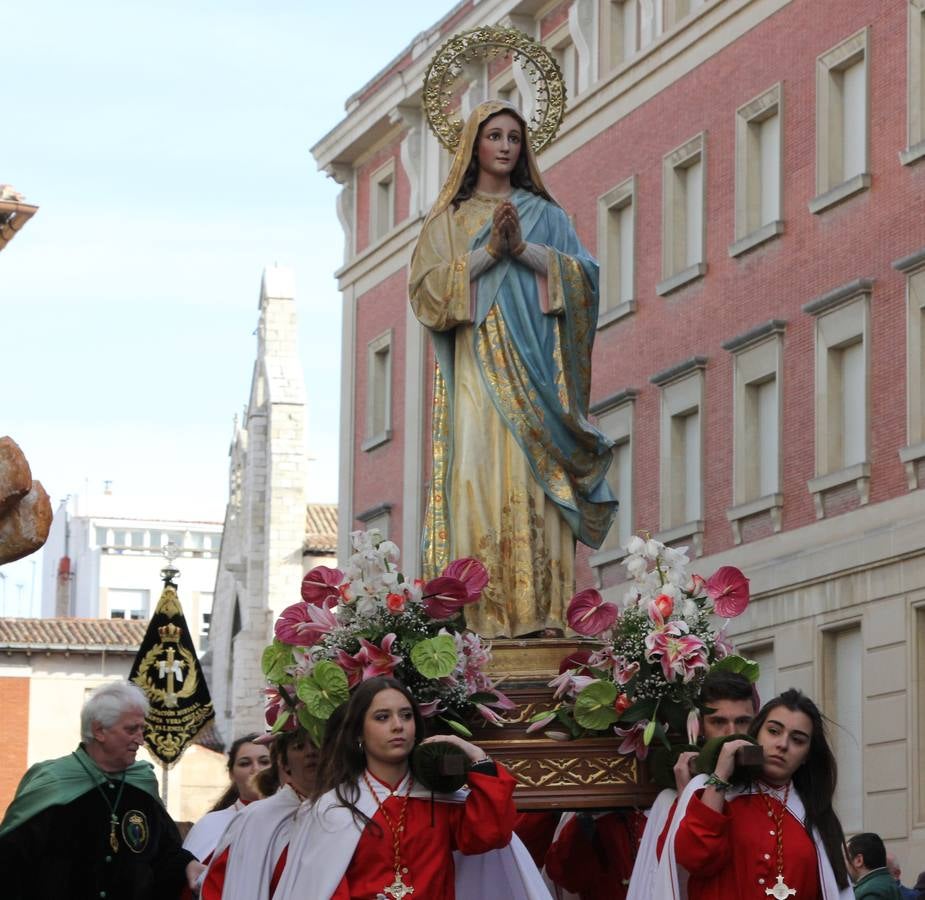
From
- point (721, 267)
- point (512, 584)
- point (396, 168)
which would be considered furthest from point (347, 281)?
point (512, 584)

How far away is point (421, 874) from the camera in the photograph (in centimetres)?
1007

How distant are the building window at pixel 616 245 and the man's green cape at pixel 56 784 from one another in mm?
24724

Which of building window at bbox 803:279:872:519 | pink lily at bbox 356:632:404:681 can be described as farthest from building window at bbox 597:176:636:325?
pink lily at bbox 356:632:404:681

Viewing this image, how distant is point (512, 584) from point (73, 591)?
103 meters

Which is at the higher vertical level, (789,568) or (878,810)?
(789,568)

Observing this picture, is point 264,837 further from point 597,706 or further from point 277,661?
point 597,706

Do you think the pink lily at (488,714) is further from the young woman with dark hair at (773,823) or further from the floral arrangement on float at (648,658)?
the young woman with dark hair at (773,823)

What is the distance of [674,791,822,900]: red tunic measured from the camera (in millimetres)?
10156

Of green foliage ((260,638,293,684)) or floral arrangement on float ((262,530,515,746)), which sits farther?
green foliage ((260,638,293,684))

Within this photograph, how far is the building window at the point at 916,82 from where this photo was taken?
29.0 metres

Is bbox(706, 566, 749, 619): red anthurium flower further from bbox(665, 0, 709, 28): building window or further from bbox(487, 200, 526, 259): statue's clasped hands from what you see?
bbox(665, 0, 709, 28): building window

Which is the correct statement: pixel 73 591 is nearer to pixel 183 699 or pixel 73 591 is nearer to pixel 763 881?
pixel 183 699

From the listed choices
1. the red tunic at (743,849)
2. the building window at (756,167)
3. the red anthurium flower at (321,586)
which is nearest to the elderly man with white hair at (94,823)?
the red anthurium flower at (321,586)

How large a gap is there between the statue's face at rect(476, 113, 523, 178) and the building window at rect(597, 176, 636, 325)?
73.5ft
